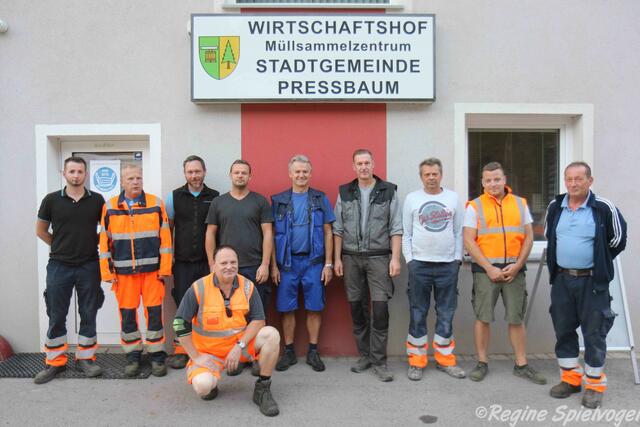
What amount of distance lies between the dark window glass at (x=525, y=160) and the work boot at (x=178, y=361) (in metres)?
3.60

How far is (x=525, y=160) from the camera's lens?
550 centimetres

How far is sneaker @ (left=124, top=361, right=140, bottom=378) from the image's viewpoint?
437cm

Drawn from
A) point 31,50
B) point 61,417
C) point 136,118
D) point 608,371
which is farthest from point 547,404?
point 31,50

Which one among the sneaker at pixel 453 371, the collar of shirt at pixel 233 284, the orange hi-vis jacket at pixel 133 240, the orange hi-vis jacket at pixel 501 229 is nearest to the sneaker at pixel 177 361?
the orange hi-vis jacket at pixel 133 240

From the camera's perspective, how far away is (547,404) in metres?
3.82

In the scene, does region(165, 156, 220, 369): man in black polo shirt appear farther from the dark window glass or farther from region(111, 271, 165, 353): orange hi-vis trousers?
A: the dark window glass

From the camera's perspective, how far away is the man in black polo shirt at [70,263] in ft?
14.3

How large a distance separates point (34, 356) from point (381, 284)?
12.4ft

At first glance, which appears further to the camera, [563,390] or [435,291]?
[435,291]

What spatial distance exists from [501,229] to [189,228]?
295 centimetres

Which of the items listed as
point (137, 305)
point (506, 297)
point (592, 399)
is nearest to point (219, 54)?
point (137, 305)

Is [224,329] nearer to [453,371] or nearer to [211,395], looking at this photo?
[211,395]

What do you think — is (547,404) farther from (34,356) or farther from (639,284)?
(34,356)

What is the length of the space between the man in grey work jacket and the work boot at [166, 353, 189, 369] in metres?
1.66
